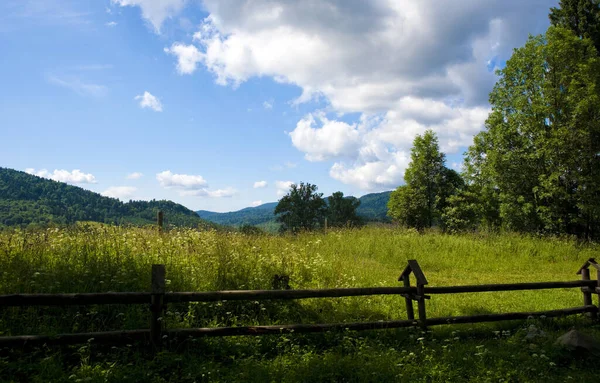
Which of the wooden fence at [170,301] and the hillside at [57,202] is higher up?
the hillside at [57,202]

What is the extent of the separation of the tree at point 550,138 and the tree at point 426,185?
37.2 ft

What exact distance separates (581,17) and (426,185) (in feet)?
64.5

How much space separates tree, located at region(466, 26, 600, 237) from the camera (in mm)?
A: 22734

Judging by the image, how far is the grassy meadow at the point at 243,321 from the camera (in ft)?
16.6

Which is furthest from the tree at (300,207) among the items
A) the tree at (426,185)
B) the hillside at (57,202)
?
the hillside at (57,202)

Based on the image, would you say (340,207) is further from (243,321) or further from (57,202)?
(57,202)

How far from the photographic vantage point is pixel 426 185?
40938 mm

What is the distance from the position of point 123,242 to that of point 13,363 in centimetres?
Answer: 439

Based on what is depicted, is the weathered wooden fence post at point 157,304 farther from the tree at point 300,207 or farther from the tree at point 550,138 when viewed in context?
the tree at point 300,207

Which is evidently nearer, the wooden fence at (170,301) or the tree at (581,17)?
the wooden fence at (170,301)

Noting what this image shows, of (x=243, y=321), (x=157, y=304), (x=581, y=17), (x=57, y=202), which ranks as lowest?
(x=243, y=321)

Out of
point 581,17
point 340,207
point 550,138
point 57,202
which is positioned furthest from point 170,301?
point 57,202

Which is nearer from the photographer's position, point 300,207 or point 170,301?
point 170,301

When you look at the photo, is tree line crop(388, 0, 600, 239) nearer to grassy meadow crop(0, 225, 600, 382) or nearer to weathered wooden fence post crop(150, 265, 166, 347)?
grassy meadow crop(0, 225, 600, 382)
